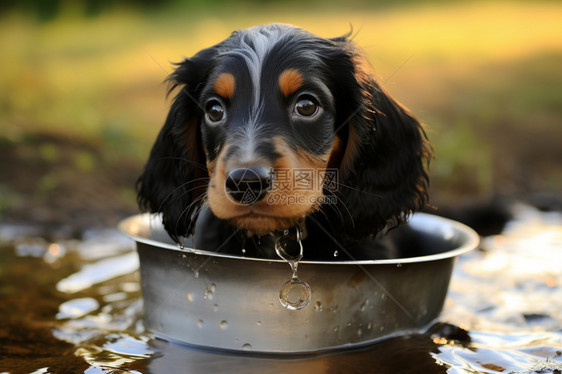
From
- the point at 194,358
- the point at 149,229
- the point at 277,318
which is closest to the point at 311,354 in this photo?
the point at 277,318

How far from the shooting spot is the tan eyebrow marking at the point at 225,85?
9.45ft

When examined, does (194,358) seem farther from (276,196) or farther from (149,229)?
(149,229)

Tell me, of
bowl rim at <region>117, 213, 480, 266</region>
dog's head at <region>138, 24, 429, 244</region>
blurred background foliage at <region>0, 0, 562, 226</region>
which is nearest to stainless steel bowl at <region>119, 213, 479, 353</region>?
bowl rim at <region>117, 213, 480, 266</region>

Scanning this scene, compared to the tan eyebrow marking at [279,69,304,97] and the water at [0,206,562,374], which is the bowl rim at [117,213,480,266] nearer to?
the water at [0,206,562,374]

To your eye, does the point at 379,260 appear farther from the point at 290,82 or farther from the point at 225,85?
the point at 225,85

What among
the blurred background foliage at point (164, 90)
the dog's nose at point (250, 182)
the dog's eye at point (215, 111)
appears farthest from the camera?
the blurred background foliage at point (164, 90)

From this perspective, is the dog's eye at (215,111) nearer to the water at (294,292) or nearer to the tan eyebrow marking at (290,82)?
the tan eyebrow marking at (290,82)

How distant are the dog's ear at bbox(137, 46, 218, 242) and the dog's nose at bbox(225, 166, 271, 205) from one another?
0.80 m

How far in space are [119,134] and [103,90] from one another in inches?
41.5

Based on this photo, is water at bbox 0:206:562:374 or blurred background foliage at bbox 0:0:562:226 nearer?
water at bbox 0:206:562:374

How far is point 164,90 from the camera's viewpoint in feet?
22.3

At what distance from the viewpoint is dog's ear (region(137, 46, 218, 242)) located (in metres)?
3.23

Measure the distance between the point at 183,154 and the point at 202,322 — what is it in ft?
3.19

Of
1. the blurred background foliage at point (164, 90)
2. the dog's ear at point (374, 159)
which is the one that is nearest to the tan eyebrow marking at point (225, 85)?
the dog's ear at point (374, 159)
